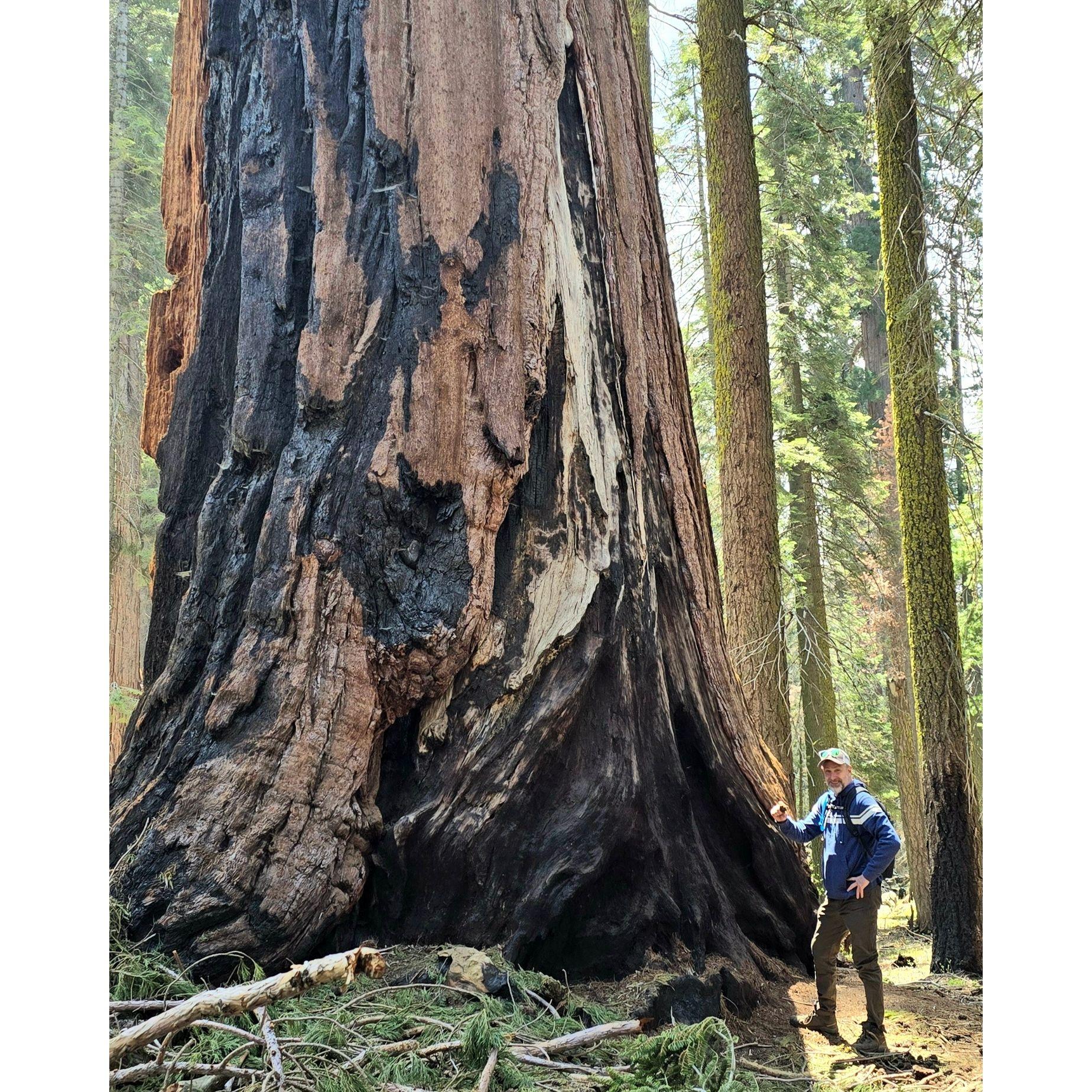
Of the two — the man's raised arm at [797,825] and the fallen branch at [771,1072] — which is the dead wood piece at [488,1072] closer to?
the fallen branch at [771,1072]

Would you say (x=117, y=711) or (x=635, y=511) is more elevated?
(x=635, y=511)

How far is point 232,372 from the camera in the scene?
10.8ft

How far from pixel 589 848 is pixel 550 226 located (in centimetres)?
205

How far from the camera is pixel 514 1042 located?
2361 mm

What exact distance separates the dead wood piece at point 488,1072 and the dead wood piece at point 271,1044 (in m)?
0.45

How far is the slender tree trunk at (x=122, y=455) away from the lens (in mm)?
5344

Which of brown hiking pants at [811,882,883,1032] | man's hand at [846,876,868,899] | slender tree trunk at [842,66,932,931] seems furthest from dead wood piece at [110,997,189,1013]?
slender tree trunk at [842,66,932,931]

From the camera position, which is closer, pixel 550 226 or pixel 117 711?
pixel 550 226

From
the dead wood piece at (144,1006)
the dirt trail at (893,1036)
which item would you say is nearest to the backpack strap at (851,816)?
the dirt trail at (893,1036)

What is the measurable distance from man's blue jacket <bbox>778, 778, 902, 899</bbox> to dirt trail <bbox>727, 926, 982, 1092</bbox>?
1.24 feet

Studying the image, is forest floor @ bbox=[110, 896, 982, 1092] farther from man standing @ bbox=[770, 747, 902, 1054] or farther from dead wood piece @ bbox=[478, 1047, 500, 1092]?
man standing @ bbox=[770, 747, 902, 1054]
